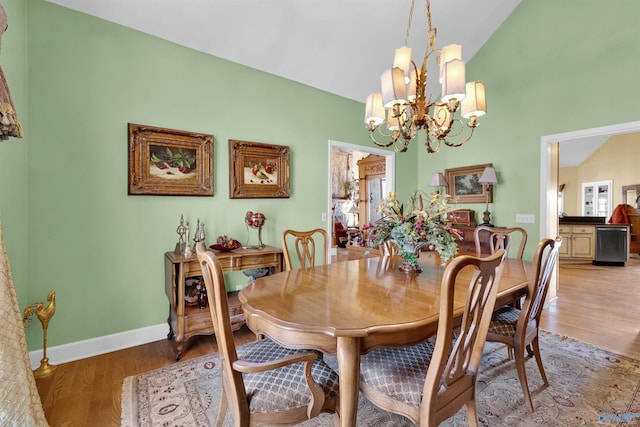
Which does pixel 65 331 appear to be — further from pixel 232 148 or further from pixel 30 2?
pixel 30 2

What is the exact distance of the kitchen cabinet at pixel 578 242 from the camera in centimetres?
616

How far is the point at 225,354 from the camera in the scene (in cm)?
119

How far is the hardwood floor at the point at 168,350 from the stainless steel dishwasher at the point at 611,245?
165cm

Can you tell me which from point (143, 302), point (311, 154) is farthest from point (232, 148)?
point (143, 302)

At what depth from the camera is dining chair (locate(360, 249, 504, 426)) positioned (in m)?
1.08

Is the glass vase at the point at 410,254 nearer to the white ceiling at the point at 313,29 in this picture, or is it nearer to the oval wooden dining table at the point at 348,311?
the oval wooden dining table at the point at 348,311

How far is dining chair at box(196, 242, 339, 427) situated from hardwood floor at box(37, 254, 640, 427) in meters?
1.06

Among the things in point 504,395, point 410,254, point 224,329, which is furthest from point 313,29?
point 504,395

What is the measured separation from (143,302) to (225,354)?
6.48 ft

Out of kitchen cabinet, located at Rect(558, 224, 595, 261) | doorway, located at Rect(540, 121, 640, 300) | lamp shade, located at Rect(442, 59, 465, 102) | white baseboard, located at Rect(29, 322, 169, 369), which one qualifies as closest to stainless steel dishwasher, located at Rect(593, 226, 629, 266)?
kitchen cabinet, located at Rect(558, 224, 595, 261)

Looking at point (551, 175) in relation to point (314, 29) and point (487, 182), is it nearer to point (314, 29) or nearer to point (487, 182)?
point (487, 182)

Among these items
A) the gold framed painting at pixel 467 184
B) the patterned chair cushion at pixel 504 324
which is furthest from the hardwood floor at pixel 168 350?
the gold framed painting at pixel 467 184

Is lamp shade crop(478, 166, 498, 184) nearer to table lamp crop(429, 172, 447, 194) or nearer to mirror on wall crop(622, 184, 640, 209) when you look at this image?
table lamp crop(429, 172, 447, 194)

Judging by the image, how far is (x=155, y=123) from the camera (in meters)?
2.73
